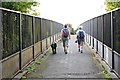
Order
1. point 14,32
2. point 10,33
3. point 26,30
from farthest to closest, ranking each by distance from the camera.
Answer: point 26,30, point 14,32, point 10,33

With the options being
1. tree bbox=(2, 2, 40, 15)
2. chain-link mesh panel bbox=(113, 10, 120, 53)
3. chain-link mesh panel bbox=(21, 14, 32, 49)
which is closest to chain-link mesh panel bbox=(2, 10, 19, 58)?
chain-link mesh panel bbox=(21, 14, 32, 49)

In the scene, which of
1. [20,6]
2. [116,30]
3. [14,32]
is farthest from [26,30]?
[20,6]

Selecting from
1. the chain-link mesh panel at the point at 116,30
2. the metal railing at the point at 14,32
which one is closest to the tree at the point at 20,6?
the metal railing at the point at 14,32

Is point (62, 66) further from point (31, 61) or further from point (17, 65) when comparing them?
point (17, 65)

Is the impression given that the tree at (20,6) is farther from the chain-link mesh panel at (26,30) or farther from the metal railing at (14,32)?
the metal railing at (14,32)

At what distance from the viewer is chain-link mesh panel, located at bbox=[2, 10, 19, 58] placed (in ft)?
31.6

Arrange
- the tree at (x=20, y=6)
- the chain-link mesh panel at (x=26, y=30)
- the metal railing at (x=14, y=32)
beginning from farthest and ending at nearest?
the tree at (x=20, y=6) → the chain-link mesh panel at (x=26, y=30) → the metal railing at (x=14, y=32)

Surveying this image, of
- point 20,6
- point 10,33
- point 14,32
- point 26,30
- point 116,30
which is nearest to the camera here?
point 10,33

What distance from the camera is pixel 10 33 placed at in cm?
1041

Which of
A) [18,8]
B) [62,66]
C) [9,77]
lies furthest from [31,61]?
[18,8]

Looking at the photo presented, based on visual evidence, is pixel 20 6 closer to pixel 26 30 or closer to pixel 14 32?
pixel 26 30

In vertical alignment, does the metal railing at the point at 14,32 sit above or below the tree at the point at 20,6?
below

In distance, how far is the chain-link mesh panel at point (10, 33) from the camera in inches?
379

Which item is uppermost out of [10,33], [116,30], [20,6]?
[20,6]
